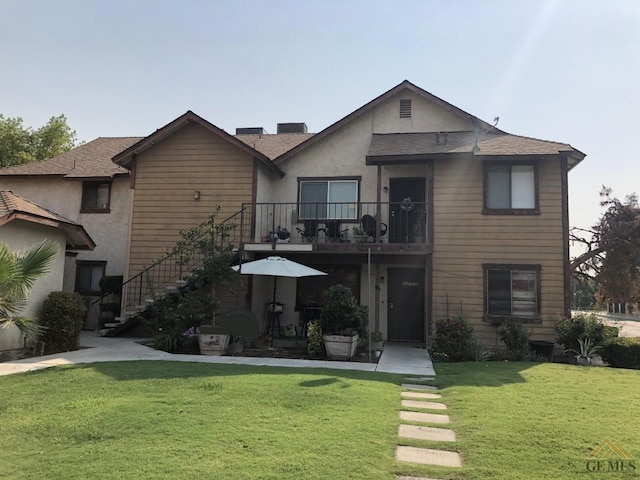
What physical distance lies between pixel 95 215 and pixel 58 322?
6289 mm

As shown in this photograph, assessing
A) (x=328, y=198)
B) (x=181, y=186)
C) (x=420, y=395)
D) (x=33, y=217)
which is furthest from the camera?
(x=328, y=198)

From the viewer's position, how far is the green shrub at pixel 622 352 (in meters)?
9.99

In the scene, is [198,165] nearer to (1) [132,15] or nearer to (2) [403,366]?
(1) [132,15]

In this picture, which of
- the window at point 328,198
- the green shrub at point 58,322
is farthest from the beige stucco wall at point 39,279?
the window at point 328,198

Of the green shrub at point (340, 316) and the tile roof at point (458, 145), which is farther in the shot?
the tile roof at point (458, 145)

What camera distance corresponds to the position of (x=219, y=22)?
10461 mm

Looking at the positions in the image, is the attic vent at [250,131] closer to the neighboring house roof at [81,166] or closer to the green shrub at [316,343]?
the neighboring house roof at [81,166]

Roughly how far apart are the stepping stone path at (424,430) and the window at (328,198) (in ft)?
24.9

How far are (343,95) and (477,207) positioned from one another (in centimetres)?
543

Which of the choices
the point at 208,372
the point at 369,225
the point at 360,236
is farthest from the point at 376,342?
the point at 208,372

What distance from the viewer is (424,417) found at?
17.9ft

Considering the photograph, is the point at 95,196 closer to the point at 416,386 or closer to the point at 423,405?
the point at 416,386

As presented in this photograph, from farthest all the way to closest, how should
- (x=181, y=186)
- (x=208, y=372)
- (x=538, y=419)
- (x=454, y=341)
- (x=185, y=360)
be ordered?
(x=181, y=186) → (x=454, y=341) → (x=185, y=360) → (x=208, y=372) → (x=538, y=419)

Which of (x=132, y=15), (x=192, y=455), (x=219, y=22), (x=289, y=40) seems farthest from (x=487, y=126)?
(x=192, y=455)
